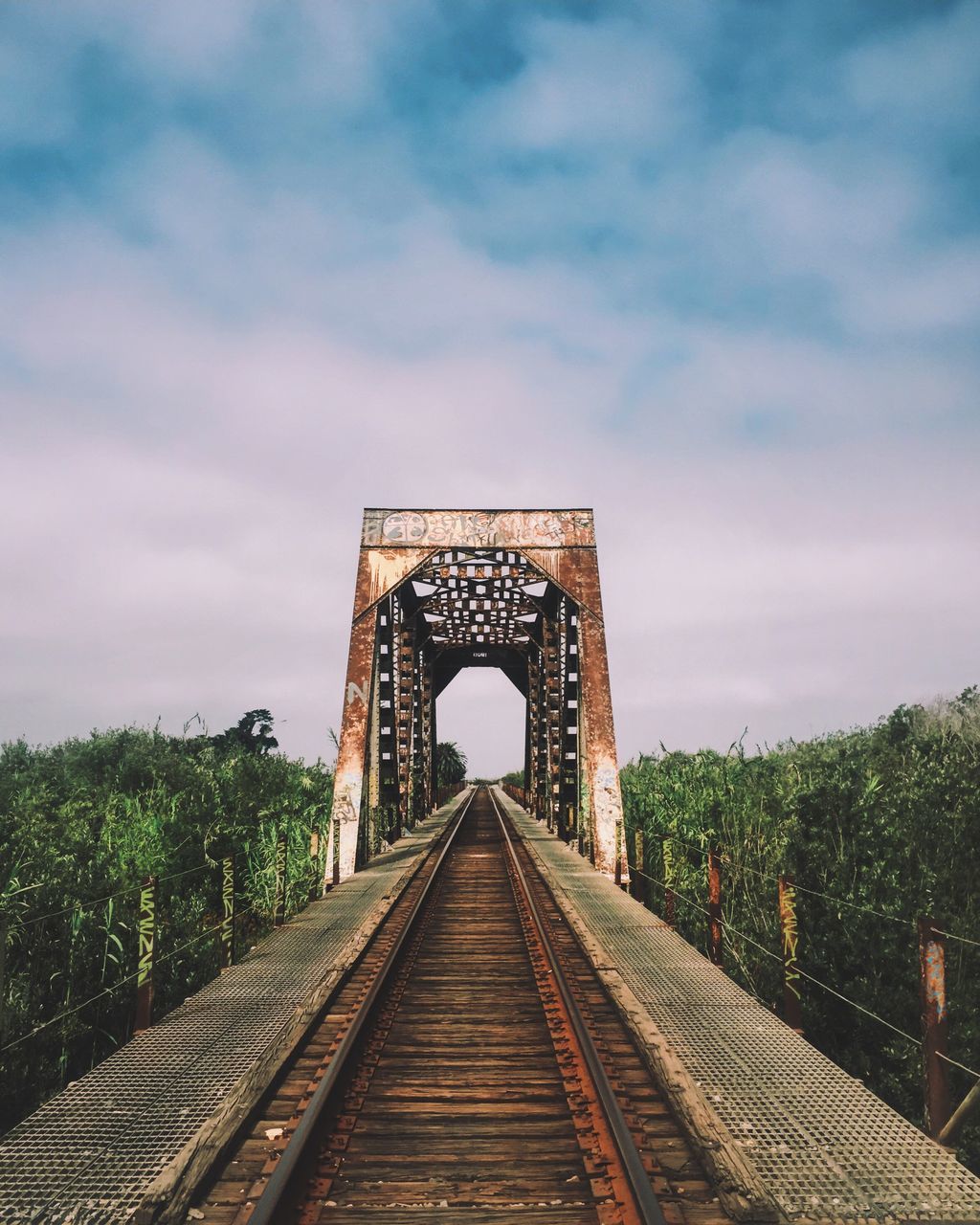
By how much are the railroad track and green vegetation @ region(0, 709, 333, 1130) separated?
4.70 ft

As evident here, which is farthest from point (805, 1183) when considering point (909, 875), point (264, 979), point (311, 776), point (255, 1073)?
point (311, 776)

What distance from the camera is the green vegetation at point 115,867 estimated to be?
239 inches

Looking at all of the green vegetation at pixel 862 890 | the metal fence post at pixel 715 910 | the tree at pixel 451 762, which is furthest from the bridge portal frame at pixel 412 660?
the tree at pixel 451 762

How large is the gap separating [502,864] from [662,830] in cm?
284

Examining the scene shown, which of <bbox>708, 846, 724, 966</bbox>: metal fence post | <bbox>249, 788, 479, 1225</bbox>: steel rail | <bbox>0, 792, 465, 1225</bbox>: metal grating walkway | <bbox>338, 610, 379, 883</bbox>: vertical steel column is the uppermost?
<bbox>338, 610, 379, 883</bbox>: vertical steel column

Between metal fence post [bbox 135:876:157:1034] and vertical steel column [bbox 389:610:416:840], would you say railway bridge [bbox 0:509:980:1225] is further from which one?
A: vertical steel column [bbox 389:610:416:840]

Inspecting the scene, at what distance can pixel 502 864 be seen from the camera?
13.1 metres

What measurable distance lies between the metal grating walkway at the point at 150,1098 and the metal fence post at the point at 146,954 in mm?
139

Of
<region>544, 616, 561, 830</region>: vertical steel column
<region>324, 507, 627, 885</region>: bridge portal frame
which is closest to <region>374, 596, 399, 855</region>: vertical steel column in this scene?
<region>324, 507, 627, 885</region>: bridge portal frame

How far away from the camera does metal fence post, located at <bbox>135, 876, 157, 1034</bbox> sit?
4836mm

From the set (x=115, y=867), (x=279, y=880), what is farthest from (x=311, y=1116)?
(x=115, y=867)

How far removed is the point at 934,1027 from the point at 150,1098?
12.3ft

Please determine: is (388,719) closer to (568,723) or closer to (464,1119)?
(568,723)

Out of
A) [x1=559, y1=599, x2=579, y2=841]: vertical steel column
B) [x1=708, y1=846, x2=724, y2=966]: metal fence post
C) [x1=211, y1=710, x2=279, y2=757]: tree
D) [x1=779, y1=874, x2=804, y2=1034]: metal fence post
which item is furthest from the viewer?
[x1=211, y1=710, x2=279, y2=757]: tree
